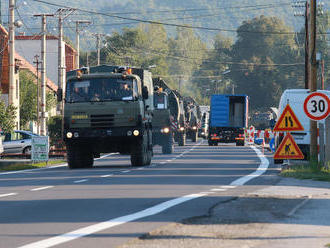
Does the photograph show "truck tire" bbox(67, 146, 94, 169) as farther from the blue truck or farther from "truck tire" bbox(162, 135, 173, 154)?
the blue truck

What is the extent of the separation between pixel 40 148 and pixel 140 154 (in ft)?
21.9

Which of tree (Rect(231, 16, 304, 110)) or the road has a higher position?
tree (Rect(231, 16, 304, 110))

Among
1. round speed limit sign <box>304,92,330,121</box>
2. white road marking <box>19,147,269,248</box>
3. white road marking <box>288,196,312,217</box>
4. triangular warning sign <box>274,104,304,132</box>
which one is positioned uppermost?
round speed limit sign <box>304,92,330,121</box>

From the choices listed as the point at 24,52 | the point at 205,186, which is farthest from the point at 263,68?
the point at 205,186

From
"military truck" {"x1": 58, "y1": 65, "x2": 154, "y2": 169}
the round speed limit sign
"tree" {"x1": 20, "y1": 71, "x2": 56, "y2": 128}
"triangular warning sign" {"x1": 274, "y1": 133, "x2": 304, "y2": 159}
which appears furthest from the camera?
"tree" {"x1": 20, "y1": 71, "x2": 56, "y2": 128}

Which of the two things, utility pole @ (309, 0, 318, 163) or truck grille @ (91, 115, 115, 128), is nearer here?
truck grille @ (91, 115, 115, 128)

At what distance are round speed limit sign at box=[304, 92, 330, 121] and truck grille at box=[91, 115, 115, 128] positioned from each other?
645cm

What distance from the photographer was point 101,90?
29.0 meters

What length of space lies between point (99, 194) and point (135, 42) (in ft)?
494

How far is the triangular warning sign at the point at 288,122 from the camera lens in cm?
2577

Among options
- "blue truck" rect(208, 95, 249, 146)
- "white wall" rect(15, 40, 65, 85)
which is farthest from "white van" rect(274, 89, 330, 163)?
"white wall" rect(15, 40, 65, 85)

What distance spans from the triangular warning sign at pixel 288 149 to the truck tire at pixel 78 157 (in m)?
7.16

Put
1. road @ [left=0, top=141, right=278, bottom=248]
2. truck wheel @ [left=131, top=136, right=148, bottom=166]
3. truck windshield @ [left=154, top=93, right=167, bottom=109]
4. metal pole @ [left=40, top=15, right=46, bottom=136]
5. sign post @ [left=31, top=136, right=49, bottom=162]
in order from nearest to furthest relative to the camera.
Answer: road @ [left=0, top=141, right=278, bottom=248] < truck wheel @ [left=131, top=136, right=148, bottom=166] < sign post @ [left=31, top=136, right=49, bottom=162] < truck windshield @ [left=154, top=93, right=167, bottom=109] < metal pole @ [left=40, top=15, right=46, bottom=136]

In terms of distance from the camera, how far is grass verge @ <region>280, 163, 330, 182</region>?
924 inches
